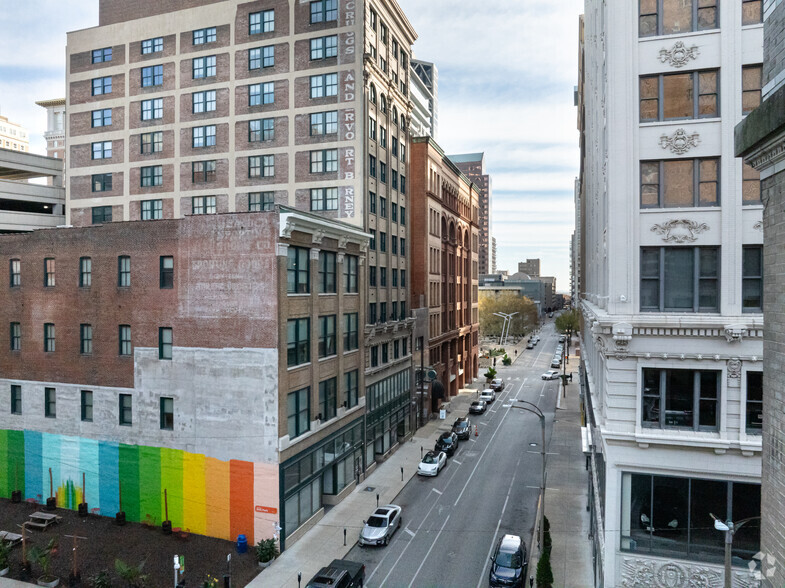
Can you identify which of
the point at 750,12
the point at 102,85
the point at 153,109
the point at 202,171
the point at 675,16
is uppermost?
the point at 102,85

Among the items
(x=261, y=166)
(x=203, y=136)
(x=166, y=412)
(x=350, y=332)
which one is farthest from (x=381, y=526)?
(x=203, y=136)

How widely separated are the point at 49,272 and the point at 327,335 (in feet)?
60.5

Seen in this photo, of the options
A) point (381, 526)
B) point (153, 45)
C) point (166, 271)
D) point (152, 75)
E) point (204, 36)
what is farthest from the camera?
point (152, 75)

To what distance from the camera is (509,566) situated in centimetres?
2430

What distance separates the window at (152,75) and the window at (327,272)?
24111mm

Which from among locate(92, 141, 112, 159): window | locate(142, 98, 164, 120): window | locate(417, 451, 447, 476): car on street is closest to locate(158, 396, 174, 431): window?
locate(417, 451, 447, 476): car on street

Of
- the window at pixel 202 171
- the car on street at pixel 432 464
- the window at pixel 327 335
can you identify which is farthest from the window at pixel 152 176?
the car on street at pixel 432 464

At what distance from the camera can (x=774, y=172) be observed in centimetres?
687

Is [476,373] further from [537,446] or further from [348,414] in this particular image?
[348,414]

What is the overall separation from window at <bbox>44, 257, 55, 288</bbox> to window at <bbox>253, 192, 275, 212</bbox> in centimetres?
1471

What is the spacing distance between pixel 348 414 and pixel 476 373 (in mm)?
50827

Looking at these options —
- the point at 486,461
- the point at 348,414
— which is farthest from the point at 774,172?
the point at 486,461

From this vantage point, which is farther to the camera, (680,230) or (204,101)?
(204,101)

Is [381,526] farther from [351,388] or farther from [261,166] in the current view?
[261,166]
